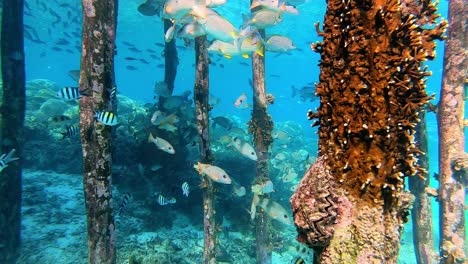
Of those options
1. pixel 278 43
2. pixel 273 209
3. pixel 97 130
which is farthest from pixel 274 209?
pixel 278 43

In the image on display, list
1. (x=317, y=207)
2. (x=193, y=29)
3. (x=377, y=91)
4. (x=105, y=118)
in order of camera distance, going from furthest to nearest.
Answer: (x=193, y=29) < (x=105, y=118) < (x=317, y=207) < (x=377, y=91)

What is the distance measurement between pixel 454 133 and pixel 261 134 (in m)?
3.44

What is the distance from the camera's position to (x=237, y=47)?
215 inches

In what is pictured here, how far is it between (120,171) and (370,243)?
8978mm

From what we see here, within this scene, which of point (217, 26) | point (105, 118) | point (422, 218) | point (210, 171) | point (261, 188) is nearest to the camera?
point (105, 118)

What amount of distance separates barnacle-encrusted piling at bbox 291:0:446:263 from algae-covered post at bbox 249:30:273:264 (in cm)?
428

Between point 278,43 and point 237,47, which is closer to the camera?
point 237,47

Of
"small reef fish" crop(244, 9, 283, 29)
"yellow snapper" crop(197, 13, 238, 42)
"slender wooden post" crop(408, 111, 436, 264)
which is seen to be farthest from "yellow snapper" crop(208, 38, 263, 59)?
"slender wooden post" crop(408, 111, 436, 264)

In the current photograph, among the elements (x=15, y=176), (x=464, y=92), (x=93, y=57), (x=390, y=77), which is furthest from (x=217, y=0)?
(x=15, y=176)

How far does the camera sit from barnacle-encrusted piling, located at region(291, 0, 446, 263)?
5.86 feet

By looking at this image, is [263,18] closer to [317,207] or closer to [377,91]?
[377,91]

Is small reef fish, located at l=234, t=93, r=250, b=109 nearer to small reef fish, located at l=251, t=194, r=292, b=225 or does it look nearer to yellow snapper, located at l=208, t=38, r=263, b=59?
yellow snapper, located at l=208, t=38, r=263, b=59

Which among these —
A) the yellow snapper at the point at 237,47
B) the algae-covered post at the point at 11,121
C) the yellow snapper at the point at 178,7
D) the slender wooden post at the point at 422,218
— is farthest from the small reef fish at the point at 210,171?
the slender wooden post at the point at 422,218

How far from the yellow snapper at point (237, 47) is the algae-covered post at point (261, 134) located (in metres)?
0.72
